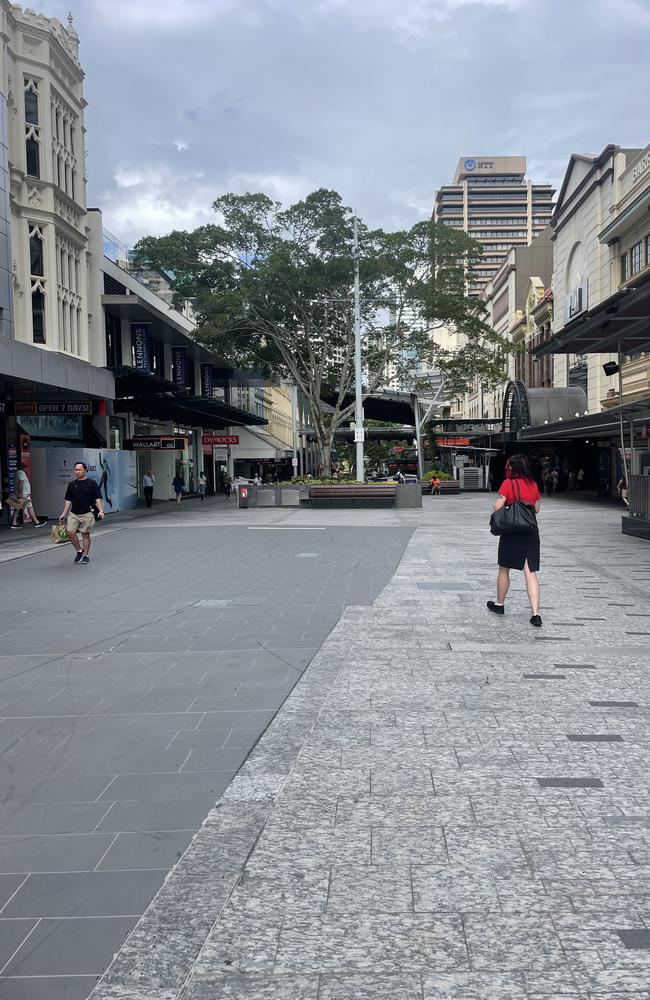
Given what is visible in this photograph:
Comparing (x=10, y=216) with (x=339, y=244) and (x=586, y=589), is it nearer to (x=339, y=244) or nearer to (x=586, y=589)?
(x=339, y=244)

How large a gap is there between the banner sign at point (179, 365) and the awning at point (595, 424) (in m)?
16.3

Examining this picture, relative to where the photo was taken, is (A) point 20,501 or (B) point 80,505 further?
(A) point 20,501

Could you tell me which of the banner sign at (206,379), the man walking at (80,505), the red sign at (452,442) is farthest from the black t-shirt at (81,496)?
the red sign at (452,442)

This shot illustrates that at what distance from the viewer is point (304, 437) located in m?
91.1

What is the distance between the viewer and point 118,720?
564 cm

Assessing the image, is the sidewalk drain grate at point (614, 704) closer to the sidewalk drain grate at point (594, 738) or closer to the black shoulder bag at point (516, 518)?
the sidewalk drain grate at point (594, 738)

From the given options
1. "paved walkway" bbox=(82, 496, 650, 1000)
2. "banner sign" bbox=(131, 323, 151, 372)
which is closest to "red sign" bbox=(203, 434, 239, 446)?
"banner sign" bbox=(131, 323, 151, 372)

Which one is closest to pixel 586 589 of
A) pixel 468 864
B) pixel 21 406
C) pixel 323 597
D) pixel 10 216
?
A: pixel 323 597

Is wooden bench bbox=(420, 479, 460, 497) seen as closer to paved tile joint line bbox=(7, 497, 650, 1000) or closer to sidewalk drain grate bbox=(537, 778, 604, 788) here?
paved tile joint line bbox=(7, 497, 650, 1000)

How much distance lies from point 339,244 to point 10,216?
11731 mm

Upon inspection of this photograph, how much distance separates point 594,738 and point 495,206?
501 feet

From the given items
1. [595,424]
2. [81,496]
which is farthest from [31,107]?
[595,424]

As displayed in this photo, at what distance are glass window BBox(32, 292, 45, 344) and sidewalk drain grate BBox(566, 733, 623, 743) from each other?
24010 mm

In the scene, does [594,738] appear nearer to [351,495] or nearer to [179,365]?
[351,495]
